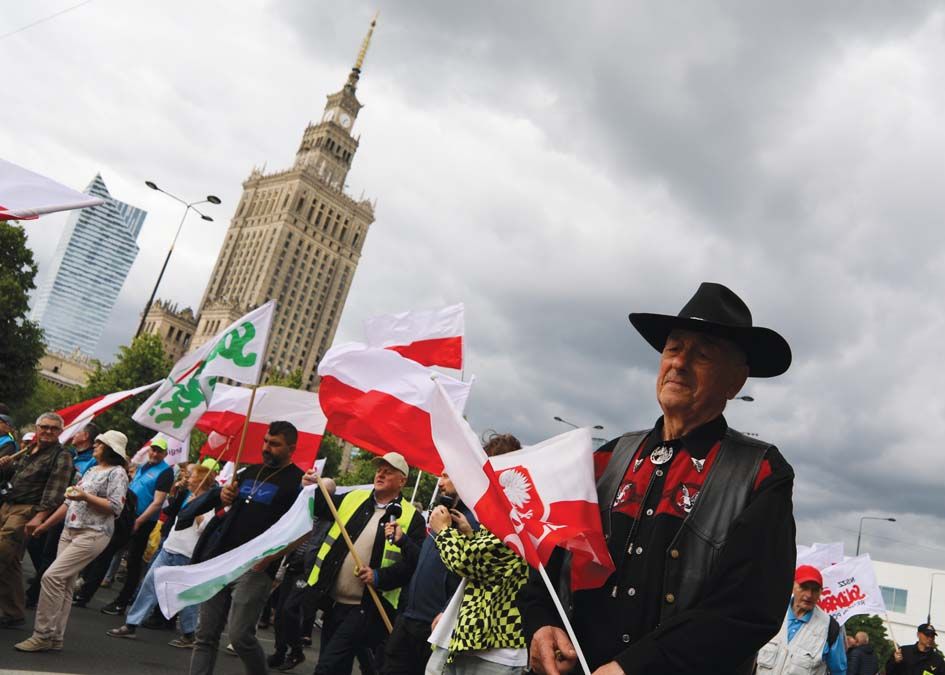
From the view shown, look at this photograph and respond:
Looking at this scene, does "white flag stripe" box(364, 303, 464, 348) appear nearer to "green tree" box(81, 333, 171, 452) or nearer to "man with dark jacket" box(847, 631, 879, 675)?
"man with dark jacket" box(847, 631, 879, 675)

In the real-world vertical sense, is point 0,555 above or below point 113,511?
below

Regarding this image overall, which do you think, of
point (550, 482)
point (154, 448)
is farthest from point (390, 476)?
point (154, 448)

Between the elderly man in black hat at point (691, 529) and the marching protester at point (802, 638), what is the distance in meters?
5.02

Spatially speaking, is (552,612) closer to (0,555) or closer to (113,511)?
(113,511)

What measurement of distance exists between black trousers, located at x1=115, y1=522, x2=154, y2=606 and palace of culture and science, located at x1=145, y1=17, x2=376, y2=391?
10113 cm

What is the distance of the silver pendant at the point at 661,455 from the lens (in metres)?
2.74

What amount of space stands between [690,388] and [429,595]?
12.8ft

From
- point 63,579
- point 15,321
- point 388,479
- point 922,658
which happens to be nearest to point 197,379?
point 63,579

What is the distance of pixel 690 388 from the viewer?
2.79 meters

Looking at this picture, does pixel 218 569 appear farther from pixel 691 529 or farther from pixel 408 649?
pixel 691 529

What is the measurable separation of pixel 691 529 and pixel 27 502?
8.01 metres

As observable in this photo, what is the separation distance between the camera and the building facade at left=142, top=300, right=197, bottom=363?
115 meters

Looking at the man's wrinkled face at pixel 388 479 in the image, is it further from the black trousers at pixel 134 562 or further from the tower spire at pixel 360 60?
the tower spire at pixel 360 60

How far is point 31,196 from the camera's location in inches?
283
